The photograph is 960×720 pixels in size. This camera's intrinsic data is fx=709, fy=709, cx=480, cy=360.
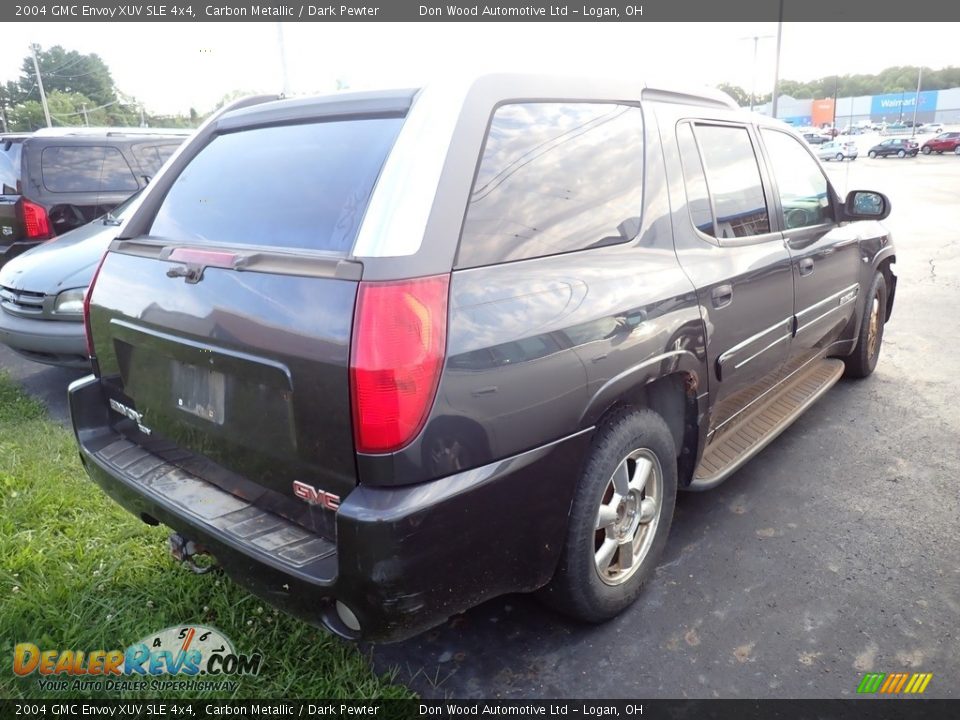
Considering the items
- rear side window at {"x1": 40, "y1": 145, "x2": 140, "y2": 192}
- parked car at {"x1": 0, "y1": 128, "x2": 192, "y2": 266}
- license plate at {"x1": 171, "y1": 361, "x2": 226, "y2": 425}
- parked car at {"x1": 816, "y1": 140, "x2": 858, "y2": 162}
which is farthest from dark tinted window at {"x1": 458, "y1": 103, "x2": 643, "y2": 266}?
parked car at {"x1": 816, "y1": 140, "x2": 858, "y2": 162}

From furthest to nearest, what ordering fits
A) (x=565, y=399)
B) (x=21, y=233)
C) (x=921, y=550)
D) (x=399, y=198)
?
(x=21, y=233) → (x=921, y=550) → (x=565, y=399) → (x=399, y=198)

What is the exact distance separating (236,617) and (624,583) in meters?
1.48

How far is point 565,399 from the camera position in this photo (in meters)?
2.21

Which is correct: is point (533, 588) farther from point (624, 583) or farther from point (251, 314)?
point (251, 314)

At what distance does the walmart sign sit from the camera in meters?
81.2

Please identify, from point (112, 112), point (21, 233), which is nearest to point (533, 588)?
point (21, 233)

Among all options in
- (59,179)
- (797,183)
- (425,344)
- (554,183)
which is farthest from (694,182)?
(59,179)

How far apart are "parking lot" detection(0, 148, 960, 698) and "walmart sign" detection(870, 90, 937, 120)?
93.2 metres

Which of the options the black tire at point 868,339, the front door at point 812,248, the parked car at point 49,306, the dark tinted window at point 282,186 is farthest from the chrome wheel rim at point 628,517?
the parked car at point 49,306

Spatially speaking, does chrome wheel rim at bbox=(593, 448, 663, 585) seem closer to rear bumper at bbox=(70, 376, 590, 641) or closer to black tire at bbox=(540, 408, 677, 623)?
black tire at bbox=(540, 408, 677, 623)

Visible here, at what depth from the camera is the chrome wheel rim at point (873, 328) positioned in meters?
5.06

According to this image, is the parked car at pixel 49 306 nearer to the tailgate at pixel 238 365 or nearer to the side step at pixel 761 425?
the tailgate at pixel 238 365

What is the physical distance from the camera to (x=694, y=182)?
301 cm
